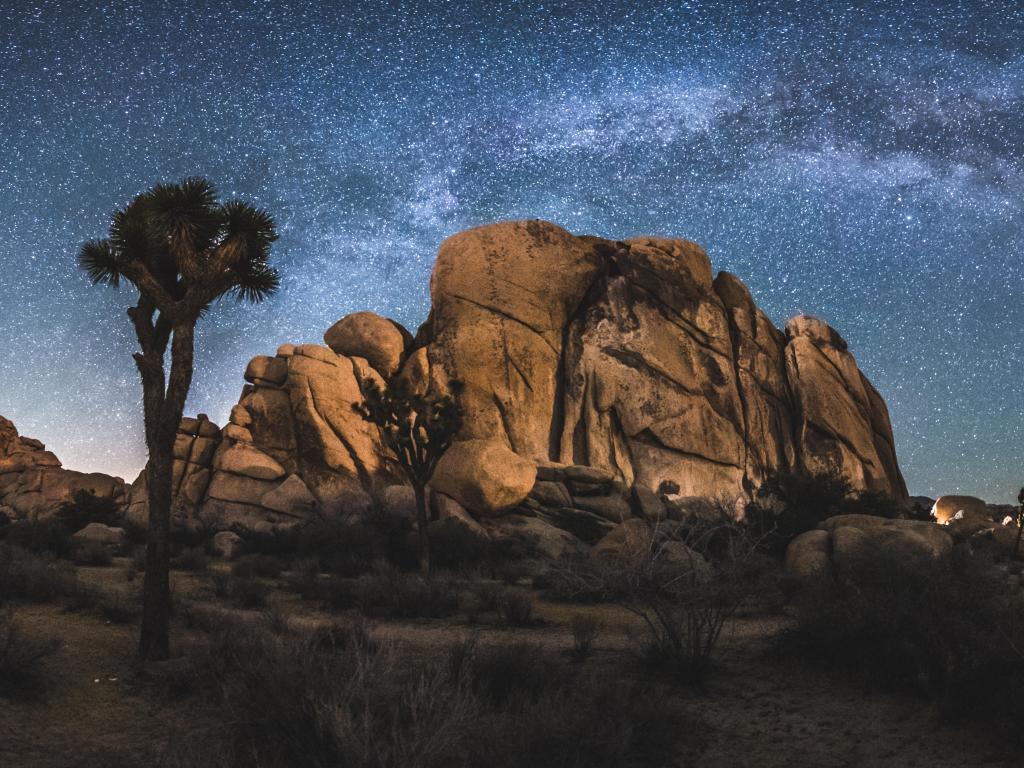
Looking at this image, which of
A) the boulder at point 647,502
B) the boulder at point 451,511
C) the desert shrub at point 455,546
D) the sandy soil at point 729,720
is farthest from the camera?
the boulder at point 647,502

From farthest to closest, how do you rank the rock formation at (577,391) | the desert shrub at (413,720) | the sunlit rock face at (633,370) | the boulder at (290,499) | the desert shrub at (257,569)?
the sunlit rock face at (633,370) < the rock formation at (577,391) < the boulder at (290,499) < the desert shrub at (257,569) < the desert shrub at (413,720)

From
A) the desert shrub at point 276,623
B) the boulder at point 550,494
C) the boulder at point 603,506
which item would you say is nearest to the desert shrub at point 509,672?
the desert shrub at point 276,623

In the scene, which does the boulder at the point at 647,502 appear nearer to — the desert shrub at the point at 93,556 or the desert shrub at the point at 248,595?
the desert shrub at the point at 248,595

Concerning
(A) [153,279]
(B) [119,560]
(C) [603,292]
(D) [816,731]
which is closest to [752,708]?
(D) [816,731]

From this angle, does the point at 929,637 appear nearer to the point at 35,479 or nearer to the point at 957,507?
the point at 35,479

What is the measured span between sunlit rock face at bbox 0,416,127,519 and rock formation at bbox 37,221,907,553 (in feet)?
27.3

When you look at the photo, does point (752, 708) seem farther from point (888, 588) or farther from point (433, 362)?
point (433, 362)

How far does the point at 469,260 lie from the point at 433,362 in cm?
589

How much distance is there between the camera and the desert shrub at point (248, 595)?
562 inches

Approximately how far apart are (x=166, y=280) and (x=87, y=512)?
22.2 m

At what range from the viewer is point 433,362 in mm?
37875

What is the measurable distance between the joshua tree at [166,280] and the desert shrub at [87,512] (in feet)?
65.5

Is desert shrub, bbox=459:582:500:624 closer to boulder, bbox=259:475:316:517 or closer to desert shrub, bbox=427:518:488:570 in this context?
desert shrub, bbox=427:518:488:570

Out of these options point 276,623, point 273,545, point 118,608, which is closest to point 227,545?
point 273,545
